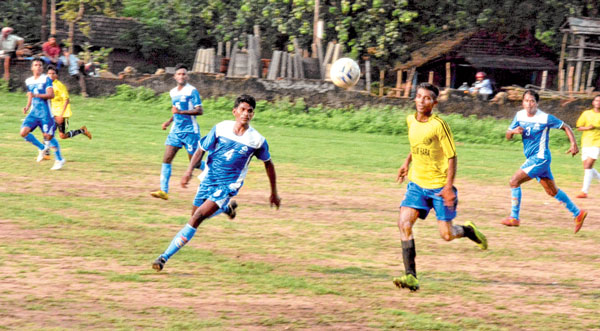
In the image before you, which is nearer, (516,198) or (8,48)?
(516,198)

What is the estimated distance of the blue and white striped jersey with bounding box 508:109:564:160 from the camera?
1130 cm

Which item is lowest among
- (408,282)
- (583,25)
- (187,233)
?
(408,282)

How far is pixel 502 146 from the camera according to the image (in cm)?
2291

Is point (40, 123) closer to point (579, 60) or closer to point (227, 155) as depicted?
point (227, 155)

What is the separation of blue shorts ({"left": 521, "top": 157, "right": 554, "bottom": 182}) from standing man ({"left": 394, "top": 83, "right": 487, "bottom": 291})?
3.54 meters

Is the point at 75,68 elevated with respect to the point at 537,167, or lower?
elevated

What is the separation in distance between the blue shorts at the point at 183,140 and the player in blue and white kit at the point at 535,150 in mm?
4628

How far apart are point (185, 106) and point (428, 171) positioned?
5.63 m

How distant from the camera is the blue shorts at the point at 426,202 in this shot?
797 centimetres

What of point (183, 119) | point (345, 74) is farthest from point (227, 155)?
point (345, 74)

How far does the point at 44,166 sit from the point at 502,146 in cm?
1307

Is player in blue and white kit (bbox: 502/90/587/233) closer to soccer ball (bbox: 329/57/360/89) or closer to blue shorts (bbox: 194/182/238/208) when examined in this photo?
blue shorts (bbox: 194/182/238/208)

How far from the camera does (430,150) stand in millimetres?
7965

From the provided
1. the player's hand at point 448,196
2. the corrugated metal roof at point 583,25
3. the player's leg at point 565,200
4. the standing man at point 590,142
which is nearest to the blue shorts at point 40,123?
the player's leg at point 565,200
